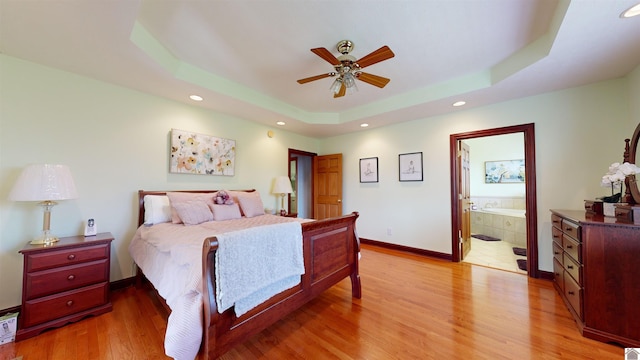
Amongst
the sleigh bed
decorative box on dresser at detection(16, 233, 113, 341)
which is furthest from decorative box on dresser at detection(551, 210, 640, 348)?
decorative box on dresser at detection(16, 233, 113, 341)

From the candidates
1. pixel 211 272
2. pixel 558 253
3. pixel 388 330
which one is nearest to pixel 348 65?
pixel 211 272

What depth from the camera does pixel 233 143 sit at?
3680 mm

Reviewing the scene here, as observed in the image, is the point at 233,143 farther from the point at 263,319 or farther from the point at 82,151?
the point at 263,319

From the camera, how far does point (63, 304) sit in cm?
190

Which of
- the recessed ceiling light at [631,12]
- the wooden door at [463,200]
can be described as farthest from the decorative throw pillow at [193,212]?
the recessed ceiling light at [631,12]

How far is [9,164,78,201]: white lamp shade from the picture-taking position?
184cm

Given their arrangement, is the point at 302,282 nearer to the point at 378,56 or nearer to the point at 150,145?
the point at 378,56

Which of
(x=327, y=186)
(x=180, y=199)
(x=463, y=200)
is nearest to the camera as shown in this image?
(x=180, y=199)

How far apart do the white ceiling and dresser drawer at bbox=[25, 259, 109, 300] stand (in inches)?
75.0

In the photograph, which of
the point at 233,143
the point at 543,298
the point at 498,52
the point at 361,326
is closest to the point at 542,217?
the point at 543,298

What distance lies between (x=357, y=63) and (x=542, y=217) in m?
3.04

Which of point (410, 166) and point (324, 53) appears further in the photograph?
point (410, 166)

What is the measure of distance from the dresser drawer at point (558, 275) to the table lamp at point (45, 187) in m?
4.75

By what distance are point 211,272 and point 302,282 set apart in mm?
806
